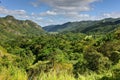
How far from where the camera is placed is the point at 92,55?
1422 inches

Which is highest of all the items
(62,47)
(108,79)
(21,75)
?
(21,75)

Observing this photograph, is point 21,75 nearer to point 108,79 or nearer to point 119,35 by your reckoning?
point 108,79

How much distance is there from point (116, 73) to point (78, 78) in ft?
3.37

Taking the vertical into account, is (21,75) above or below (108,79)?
above

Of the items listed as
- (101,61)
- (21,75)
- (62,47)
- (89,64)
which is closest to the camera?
(21,75)

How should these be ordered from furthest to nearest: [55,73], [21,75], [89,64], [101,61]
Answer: [89,64] < [101,61] < [55,73] < [21,75]

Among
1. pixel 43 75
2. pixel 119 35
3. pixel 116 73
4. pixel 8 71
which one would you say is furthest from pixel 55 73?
pixel 119 35

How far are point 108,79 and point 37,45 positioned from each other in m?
104

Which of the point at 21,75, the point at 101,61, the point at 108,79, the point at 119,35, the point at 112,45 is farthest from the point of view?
the point at 119,35

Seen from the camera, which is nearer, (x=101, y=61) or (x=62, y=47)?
(x=101, y=61)

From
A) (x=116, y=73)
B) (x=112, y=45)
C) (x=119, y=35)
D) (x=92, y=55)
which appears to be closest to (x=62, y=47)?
(x=119, y=35)

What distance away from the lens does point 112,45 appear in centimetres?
Result: 4462

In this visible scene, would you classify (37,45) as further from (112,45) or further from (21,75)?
(21,75)

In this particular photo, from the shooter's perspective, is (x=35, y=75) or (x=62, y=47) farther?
(x=62, y=47)
